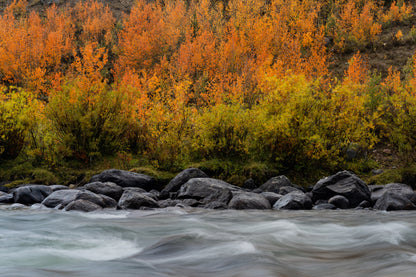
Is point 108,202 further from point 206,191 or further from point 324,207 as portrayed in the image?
Result: point 324,207

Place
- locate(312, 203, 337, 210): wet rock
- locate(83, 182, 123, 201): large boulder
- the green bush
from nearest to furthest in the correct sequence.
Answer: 1. locate(312, 203, 337, 210): wet rock
2. locate(83, 182, 123, 201): large boulder
3. the green bush

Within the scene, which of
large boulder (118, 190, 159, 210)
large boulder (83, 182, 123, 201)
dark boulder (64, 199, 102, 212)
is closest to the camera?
dark boulder (64, 199, 102, 212)

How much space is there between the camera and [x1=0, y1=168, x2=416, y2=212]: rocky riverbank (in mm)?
8836

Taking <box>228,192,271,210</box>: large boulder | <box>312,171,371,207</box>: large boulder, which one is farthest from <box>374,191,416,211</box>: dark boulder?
<box>228,192,271,210</box>: large boulder

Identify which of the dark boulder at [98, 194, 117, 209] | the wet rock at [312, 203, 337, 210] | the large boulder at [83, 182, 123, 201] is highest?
the large boulder at [83, 182, 123, 201]

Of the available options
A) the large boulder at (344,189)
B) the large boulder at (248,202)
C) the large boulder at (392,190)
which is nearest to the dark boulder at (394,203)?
the large boulder at (392,190)

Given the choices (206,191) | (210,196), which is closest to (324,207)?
(210,196)

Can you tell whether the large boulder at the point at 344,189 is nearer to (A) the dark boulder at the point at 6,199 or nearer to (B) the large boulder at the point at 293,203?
(B) the large boulder at the point at 293,203

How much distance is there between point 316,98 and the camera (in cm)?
1291

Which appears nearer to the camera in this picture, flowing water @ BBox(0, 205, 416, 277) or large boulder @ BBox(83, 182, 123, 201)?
flowing water @ BBox(0, 205, 416, 277)

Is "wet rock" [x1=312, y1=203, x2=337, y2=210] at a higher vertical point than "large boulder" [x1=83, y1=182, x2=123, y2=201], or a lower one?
lower

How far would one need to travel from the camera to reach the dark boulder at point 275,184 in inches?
428

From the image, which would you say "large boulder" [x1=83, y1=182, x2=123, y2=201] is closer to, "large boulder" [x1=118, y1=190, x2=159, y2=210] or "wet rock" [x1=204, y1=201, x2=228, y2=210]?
"large boulder" [x1=118, y1=190, x2=159, y2=210]

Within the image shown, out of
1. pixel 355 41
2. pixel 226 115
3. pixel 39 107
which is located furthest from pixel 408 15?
pixel 39 107
